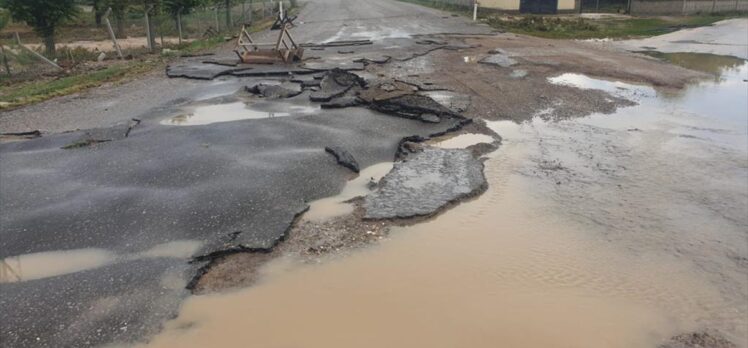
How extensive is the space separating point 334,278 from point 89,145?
5085mm

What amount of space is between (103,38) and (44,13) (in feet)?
34.0

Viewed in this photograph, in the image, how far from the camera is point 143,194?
588 centimetres

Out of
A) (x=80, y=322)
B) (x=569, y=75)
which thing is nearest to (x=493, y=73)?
(x=569, y=75)

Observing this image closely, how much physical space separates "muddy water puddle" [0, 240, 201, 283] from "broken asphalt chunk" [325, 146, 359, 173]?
247 cm

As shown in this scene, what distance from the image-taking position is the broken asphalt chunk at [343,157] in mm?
6824

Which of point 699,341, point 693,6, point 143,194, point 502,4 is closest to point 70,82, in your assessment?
point 143,194

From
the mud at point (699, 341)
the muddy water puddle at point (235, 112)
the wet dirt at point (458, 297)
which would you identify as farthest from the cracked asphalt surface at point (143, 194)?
the mud at point (699, 341)

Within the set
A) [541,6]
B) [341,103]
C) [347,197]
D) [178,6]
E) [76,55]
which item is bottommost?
[347,197]

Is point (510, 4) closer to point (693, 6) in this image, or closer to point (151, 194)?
point (693, 6)

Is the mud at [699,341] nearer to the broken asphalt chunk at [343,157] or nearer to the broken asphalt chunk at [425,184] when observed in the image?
the broken asphalt chunk at [425,184]

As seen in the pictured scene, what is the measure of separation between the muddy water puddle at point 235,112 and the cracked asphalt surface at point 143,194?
352 millimetres

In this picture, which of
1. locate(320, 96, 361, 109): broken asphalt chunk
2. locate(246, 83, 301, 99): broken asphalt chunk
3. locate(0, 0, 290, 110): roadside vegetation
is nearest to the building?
locate(0, 0, 290, 110): roadside vegetation

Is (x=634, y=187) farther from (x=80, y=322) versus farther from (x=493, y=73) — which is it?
(x=493, y=73)

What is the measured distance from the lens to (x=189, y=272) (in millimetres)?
4496
